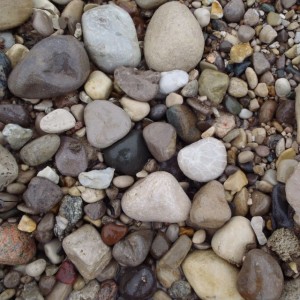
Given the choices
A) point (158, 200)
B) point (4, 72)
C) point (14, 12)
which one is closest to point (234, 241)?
point (158, 200)

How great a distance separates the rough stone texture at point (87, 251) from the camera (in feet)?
7.13

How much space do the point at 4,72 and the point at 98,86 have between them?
47cm

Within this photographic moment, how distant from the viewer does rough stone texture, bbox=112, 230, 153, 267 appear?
7.22ft

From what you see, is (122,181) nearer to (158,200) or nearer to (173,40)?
(158,200)

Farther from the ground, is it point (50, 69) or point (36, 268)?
point (50, 69)

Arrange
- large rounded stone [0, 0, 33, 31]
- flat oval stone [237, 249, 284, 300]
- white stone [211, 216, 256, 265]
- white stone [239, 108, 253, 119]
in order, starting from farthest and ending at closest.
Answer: white stone [239, 108, 253, 119]
large rounded stone [0, 0, 33, 31]
white stone [211, 216, 256, 265]
flat oval stone [237, 249, 284, 300]

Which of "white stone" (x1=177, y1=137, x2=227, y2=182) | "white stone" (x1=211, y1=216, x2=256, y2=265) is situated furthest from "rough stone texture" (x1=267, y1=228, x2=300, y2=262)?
"white stone" (x1=177, y1=137, x2=227, y2=182)

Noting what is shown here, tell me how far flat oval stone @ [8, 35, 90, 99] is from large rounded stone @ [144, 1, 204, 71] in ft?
1.25

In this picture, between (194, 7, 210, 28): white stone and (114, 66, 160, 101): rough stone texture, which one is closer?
(114, 66, 160, 101): rough stone texture

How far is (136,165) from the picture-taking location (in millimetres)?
2258

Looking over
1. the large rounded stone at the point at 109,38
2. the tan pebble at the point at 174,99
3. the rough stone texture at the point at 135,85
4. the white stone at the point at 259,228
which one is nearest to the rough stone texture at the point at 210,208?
the white stone at the point at 259,228

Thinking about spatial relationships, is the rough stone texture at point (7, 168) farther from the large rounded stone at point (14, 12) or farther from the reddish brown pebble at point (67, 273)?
the large rounded stone at point (14, 12)

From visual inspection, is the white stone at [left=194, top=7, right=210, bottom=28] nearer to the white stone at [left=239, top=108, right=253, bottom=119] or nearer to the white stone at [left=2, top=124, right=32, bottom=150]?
the white stone at [left=239, top=108, right=253, bottom=119]

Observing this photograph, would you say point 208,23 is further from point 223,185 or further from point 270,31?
point 223,185
